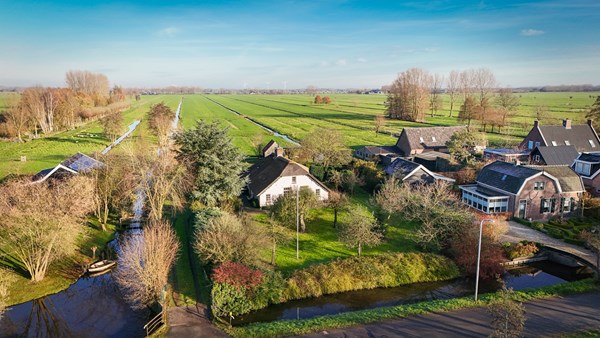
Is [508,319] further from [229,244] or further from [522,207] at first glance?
[522,207]

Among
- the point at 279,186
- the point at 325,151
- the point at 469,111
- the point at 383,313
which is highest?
the point at 469,111

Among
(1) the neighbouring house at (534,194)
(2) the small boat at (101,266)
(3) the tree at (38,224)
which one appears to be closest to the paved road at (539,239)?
(1) the neighbouring house at (534,194)

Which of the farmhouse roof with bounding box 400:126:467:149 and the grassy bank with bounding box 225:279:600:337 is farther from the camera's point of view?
the farmhouse roof with bounding box 400:126:467:149

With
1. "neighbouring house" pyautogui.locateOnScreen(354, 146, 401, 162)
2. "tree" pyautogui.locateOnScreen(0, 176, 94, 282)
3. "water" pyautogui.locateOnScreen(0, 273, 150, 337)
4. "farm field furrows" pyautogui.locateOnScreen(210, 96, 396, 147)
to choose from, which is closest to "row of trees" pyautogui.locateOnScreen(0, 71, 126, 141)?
"farm field furrows" pyautogui.locateOnScreen(210, 96, 396, 147)

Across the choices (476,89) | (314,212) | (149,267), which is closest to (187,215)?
(314,212)

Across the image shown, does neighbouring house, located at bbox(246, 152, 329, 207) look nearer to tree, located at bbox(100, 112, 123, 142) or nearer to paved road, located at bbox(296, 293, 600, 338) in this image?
paved road, located at bbox(296, 293, 600, 338)

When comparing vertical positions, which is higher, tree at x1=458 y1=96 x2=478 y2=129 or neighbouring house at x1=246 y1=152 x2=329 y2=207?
tree at x1=458 y1=96 x2=478 y2=129

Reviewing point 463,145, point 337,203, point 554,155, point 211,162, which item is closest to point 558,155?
point 554,155
